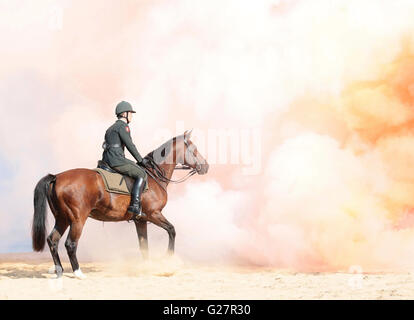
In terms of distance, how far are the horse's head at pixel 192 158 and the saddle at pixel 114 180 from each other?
5.64 ft

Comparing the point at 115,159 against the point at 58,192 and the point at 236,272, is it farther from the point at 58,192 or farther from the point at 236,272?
the point at 236,272

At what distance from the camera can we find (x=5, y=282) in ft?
43.9

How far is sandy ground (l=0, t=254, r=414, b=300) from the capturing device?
39.2ft

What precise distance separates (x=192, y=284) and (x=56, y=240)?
3643 mm

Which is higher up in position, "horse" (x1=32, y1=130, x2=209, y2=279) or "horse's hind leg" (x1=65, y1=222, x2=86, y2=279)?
"horse" (x1=32, y1=130, x2=209, y2=279)

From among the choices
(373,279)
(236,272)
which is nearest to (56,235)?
(236,272)

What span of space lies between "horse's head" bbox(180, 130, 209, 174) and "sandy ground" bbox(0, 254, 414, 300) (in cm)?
261

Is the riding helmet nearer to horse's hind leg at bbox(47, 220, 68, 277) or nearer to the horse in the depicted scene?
the horse

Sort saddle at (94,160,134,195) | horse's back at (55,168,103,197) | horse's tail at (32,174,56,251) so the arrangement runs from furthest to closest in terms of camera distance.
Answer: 1. saddle at (94,160,134,195)
2. horse's tail at (32,174,56,251)
3. horse's back at (55,168,103,197)

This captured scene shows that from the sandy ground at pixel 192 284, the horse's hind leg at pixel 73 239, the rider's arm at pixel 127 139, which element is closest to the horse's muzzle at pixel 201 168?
the rider's arm at pixel 127 139

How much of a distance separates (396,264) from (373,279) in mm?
3468

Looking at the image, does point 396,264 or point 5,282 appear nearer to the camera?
point 5,282

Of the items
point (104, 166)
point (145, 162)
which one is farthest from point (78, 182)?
point (145, 162)

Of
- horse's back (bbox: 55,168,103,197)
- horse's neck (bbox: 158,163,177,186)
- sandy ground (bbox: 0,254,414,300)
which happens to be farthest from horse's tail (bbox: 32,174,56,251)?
horse's neck (bbox: 158,163,177,186)
